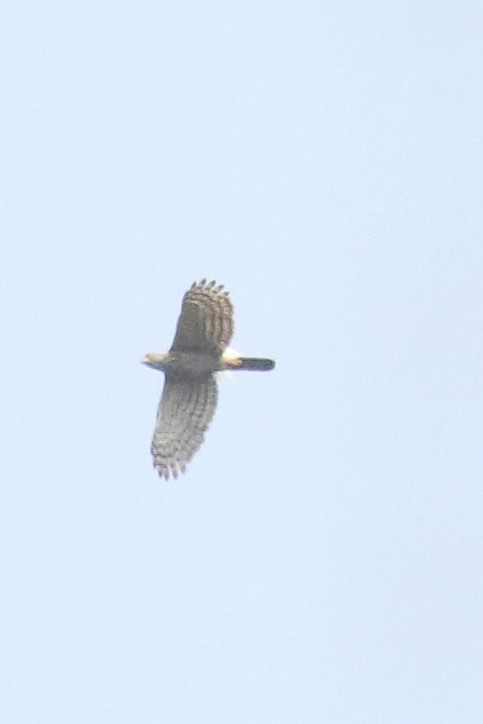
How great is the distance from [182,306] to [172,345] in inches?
37.2

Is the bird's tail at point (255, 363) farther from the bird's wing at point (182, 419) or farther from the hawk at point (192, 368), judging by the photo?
the bird's wing at point (182, 419)

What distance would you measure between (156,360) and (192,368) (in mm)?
742

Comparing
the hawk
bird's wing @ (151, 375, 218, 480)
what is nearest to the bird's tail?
the hawk

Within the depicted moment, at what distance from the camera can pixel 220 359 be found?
4284 centimetres

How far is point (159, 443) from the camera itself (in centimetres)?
4356

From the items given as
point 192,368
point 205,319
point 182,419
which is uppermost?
point 205,319

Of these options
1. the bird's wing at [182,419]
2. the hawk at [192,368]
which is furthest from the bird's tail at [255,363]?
the bird's wing at [182,419]

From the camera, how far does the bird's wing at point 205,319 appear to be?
42.5 metres

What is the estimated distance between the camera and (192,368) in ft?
141

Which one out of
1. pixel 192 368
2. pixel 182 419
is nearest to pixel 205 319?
pixel 192 368

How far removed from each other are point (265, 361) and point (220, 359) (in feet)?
2.86

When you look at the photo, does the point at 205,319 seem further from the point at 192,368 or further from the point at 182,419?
the point at 182,419

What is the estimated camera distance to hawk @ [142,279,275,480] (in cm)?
4262

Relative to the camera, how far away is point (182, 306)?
42750 millimetres
